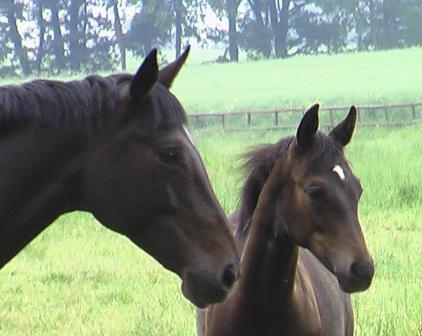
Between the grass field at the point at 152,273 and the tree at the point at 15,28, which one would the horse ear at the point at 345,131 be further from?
the tree at the point at 15,28

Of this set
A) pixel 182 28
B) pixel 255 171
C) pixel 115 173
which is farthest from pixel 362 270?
pixel 182 28

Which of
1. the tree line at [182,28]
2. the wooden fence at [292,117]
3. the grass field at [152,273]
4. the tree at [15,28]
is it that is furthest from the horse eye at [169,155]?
the tree at [15,28]

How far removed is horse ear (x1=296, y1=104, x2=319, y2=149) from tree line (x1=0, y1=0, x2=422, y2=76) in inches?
1334

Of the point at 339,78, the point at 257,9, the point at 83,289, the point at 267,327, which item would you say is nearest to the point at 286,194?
the point at 267,327

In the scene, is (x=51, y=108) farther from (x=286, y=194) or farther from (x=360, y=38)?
(x=360, y=38)

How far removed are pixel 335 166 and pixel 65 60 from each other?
36.3m

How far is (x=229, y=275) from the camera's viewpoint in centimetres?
281

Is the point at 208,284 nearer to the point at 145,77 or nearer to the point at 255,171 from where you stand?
the point at 145,77

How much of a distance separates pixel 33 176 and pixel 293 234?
2.28 metres

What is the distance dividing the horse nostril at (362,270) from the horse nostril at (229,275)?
1897 millimetres

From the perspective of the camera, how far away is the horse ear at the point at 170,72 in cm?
302

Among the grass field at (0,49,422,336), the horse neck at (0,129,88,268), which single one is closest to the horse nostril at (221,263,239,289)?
the horse neck at (0,129,88,268)

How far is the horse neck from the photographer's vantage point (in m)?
2.85

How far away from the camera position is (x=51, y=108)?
111 inches
